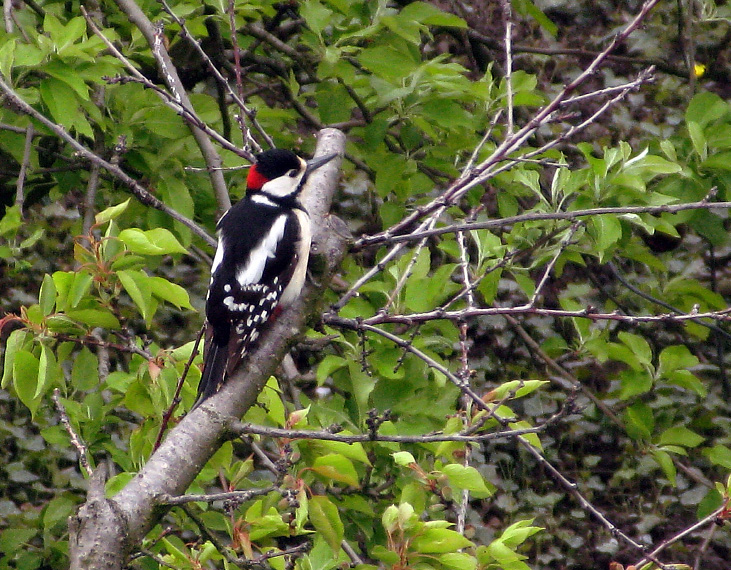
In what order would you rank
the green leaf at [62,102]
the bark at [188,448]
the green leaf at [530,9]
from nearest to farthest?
the bark at [188,448]
the green leaf at [62,102]
the green leaf at [530,9]

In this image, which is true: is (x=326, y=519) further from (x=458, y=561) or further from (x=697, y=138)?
(x=697, y=138)

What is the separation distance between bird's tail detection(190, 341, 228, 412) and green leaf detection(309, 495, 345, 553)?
340 millimetres

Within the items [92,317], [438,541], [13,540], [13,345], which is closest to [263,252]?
[92,317]

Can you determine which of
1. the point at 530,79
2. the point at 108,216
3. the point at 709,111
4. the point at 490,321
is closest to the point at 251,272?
the point at 108,216

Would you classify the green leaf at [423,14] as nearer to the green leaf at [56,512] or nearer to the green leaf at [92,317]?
the green leaf at [92,317]

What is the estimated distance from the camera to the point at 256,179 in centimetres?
307

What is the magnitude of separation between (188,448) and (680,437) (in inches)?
83.3

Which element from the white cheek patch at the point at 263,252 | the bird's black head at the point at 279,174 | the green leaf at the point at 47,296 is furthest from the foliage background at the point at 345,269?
the white cheek patch at the point at 263,252

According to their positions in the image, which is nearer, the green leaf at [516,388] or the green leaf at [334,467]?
the green leaf at [334,467]

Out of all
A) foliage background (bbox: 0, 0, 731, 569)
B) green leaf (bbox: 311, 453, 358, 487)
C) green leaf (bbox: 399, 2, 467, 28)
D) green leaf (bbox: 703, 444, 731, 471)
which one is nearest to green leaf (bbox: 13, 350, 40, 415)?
foliage background (bbox: 0, 0, 731, 569)

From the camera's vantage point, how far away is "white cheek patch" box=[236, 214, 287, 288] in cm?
274

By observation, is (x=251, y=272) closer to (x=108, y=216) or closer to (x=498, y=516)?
(x=108, y=216)

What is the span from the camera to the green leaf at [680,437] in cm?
330

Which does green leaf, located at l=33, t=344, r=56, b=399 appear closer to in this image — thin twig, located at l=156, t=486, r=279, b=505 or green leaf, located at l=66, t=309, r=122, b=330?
green leaf, located at l=66, t=309, r=122, b=330
